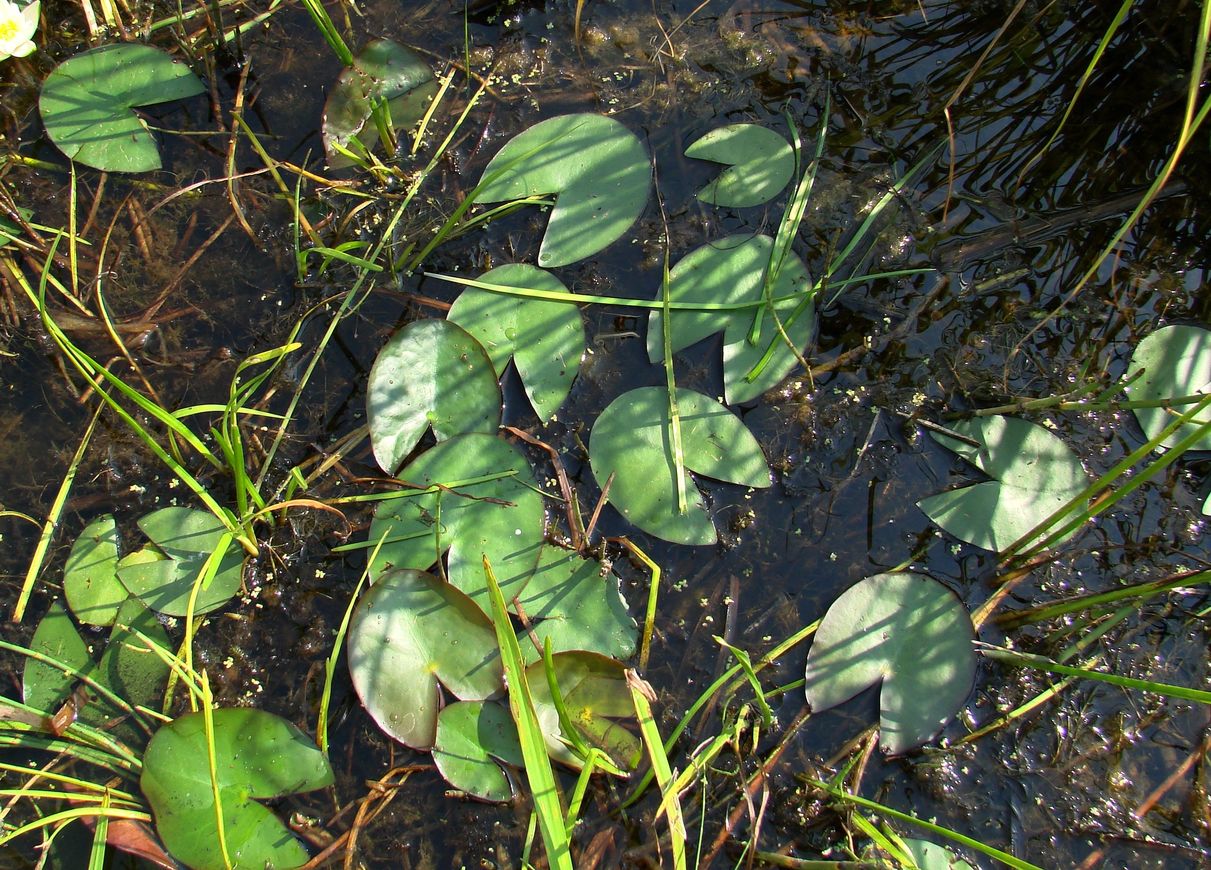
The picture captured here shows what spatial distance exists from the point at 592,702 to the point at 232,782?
673mm

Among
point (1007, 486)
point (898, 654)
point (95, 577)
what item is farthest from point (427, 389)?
point (1007, 486)

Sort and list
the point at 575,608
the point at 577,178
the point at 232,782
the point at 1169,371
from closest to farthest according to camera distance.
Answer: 1. the point at 232,782
2. the point at 575,608
3. the point at 1169,371
4. the point at 577,178

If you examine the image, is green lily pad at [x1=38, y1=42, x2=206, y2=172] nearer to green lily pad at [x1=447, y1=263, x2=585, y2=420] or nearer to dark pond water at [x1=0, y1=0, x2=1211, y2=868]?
dark pond water at [x1=0, y1=0, x2=1211, y2=868]

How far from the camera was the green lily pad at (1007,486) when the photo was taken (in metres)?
1.76

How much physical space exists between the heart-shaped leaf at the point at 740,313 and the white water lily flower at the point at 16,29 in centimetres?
157

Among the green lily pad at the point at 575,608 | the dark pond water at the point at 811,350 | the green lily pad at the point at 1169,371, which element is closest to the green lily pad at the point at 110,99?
the dark pond water at the point at 811,350

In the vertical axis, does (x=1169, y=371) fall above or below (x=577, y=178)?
below

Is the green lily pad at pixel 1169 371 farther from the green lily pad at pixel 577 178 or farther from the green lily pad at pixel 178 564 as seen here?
the green lily pad at pixel 178 564

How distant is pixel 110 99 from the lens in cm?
202

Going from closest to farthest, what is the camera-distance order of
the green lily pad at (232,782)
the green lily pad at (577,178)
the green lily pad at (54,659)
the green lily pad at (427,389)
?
the green lily pad at (232,782) → the green lily pad at (54,659) → the green lily pad at (427,389) → the green lily pad at (577,178)

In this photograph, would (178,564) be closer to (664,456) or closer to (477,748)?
(477,748)

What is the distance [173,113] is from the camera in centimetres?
209

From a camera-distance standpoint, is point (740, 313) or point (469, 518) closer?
point (469, 518)

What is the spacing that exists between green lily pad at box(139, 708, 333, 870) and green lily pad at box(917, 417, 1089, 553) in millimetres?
1340
